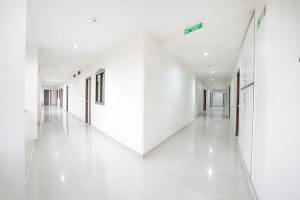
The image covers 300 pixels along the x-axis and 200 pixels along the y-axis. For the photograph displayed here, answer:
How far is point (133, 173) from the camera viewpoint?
8.52 ft

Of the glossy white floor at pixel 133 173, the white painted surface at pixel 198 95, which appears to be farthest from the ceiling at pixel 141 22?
the white painted surface at pixel 198 95

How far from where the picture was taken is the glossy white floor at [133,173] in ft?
6.71

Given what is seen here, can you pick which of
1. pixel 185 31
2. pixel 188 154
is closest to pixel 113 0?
pixel 185 31

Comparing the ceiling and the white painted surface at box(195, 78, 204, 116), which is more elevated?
the ceiling

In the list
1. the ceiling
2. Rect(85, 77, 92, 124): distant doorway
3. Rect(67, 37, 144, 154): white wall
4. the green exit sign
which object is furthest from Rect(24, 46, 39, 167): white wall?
the green exit sign

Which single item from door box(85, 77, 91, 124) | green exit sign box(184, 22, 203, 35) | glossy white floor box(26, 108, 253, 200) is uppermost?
green exit sign box(184, 22, 203, 35)

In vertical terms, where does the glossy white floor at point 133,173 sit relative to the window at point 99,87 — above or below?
below

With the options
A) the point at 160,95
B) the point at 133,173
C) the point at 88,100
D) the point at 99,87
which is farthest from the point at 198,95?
the point at 133,173

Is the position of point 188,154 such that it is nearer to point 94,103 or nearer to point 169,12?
point 169,12

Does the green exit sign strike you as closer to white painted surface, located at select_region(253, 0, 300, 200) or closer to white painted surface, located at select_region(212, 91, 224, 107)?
white painted surface, located at select_region(253, 0, 300, 200)

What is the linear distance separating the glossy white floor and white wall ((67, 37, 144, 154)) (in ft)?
1.57

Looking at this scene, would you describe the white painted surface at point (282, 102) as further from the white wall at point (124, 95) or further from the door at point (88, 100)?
the door at point (88, 100)

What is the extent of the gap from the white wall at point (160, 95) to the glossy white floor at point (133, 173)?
55cm

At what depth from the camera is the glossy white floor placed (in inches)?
80.5
